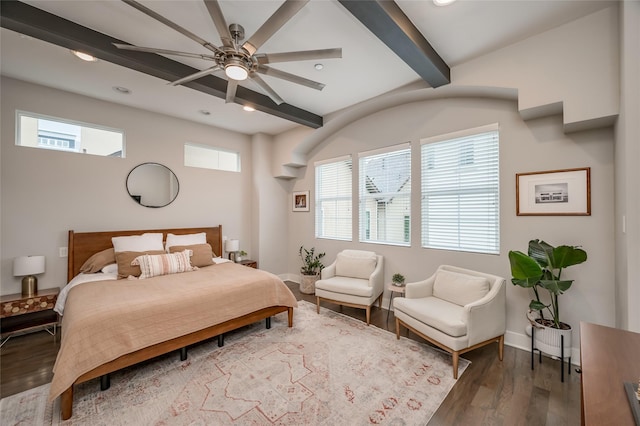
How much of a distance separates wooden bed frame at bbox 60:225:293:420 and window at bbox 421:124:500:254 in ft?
7.48

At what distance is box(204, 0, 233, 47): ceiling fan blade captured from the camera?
161 centimetres

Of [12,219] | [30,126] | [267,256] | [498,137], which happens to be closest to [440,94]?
[498,137]

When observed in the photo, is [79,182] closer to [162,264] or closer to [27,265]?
[27,265]

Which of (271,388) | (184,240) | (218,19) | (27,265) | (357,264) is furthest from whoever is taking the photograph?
(184,240)

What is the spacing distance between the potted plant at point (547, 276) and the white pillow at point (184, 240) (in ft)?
13.6

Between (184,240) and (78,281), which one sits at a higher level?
(184,240)

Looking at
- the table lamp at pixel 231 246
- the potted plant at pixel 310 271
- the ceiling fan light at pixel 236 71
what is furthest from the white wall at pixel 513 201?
the table lamp at pixel 231 246

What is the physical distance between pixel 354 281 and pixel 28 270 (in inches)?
153

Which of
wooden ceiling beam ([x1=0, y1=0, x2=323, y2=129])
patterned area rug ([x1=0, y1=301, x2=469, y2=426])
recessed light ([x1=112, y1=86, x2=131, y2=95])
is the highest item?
recessed light ([x1=112, y1=86, x2=131, y2=95])

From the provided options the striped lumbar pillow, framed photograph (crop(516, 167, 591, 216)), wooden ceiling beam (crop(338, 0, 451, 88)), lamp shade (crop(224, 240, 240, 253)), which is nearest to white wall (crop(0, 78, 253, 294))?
lamp shade (crop(224, 240, 240, 253))

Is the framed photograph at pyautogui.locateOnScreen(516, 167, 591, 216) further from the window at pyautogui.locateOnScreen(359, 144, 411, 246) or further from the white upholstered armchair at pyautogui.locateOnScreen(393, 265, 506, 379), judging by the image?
the window at pyautogui.locateOnScreen(359, 144, 411, 246)

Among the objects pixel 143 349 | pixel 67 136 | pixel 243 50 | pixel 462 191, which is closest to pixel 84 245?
pixel 67 136

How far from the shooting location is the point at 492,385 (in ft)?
7.13

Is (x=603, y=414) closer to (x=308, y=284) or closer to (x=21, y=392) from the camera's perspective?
(x=21, y=392)
